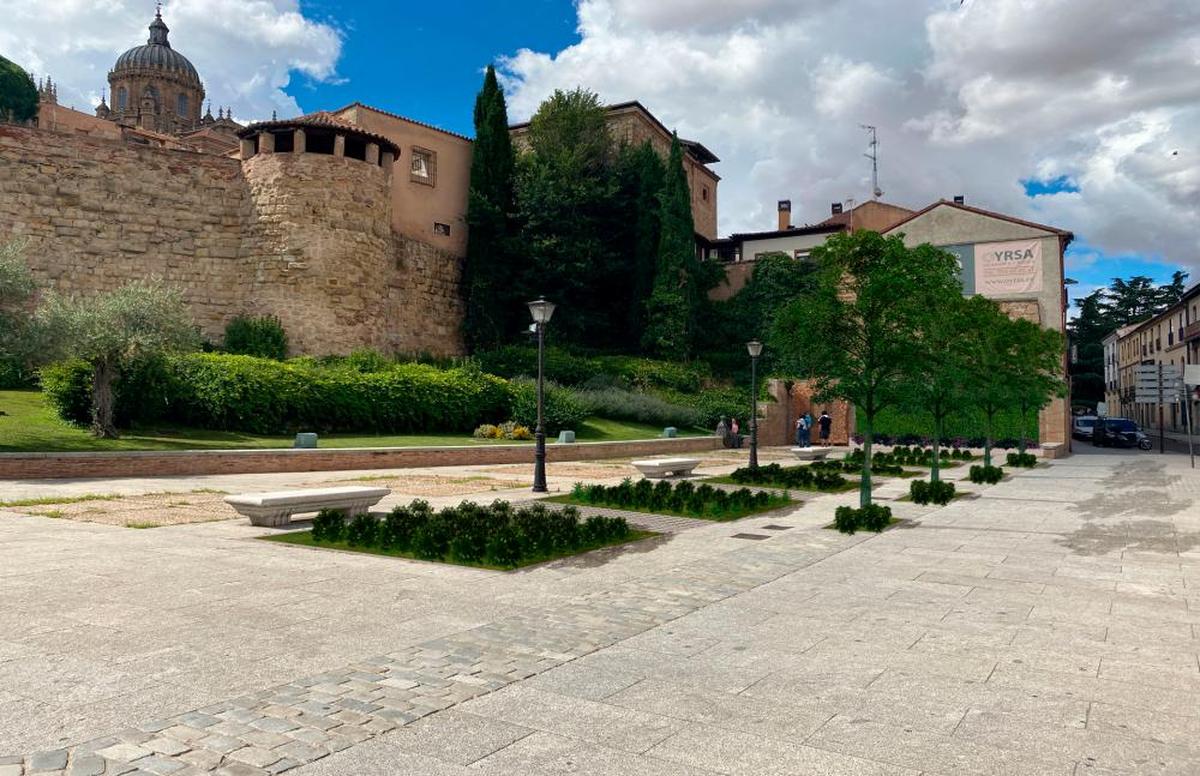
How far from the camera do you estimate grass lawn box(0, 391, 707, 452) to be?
17.3 m

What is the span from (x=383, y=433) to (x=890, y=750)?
77.7 ft

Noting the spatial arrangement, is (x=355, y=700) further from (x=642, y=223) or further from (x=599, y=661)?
(x=642, y=223)

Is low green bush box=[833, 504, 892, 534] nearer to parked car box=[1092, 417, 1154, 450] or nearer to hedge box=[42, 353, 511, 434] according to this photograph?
hedge box=[42, 353, 511, 434]

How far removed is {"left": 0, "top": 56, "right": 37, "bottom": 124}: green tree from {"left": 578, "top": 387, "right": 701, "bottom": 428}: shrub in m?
48.2

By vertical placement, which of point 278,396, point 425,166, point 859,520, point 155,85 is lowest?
point 859,520

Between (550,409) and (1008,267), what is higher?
(1008,267)

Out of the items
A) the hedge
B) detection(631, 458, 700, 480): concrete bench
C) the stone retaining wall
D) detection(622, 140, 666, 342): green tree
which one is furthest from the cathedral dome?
detection(631, 458, 700, 480): concrete bench

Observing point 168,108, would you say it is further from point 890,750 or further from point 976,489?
point 890,750

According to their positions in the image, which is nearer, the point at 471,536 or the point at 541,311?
the point at 471,536

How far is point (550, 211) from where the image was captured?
39875 millimetres

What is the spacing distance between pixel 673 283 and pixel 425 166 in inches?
540

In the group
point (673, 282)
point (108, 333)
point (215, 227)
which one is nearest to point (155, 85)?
point (215, 227)

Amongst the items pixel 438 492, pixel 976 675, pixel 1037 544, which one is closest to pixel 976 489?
pixel 1037 544

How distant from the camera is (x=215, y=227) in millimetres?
33312
